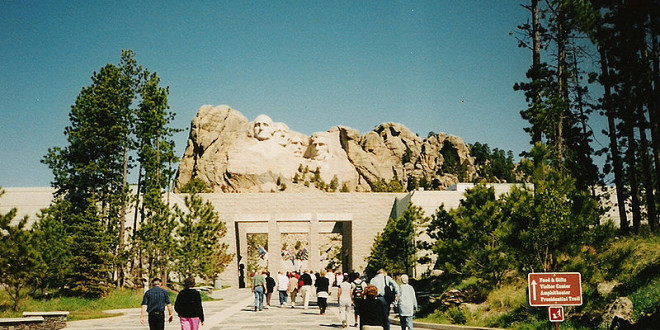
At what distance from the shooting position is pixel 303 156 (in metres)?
99.7

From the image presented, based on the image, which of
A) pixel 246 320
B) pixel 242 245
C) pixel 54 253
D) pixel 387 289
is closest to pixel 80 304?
pixel 54 253

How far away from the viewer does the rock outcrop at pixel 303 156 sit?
88.7 meters

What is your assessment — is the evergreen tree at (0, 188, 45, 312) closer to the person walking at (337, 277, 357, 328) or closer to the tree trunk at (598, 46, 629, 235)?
the person walking at (337, 277, 357, 328)

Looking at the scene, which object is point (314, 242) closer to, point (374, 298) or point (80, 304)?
point (80, 304)

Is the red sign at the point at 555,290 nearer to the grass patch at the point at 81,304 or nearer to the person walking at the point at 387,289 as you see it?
the person walking at the point at 387,289

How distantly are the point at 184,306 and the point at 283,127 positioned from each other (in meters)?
83.9

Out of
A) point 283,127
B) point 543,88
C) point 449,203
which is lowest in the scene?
point 449,203

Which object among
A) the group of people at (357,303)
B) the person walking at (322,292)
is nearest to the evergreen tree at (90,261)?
the person walking at (322,292)

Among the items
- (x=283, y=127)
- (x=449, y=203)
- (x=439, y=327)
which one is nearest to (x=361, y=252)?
(x=449, y=203)

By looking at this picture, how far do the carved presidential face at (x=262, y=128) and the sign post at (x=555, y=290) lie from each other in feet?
269

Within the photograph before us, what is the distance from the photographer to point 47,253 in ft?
75.0

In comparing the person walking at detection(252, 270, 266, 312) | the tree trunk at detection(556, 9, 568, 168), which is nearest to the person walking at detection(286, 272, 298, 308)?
the person walking at detection(252, 270, 266, 312)

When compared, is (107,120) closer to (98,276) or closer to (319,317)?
(98,276)

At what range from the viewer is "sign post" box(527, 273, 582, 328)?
10.0 m
